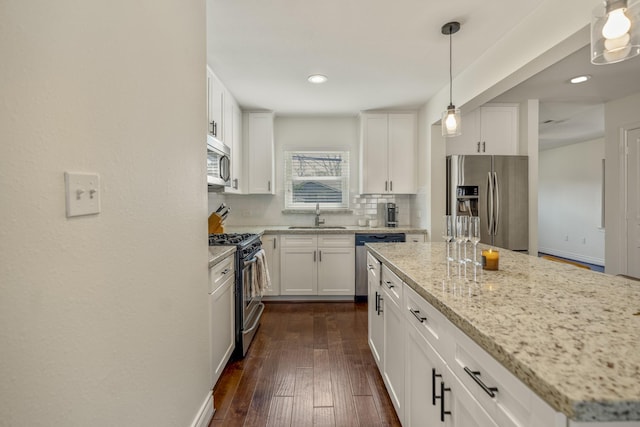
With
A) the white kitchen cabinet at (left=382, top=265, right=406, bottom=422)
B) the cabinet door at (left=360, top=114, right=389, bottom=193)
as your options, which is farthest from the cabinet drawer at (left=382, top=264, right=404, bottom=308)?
the cabinet door at (left=360, top=114, right=389, bottom=193)

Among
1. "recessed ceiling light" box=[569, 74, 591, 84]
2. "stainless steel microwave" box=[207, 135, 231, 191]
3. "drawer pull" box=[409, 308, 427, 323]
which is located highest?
"recessed ceiling light" box=[569, 74, 591, 84]

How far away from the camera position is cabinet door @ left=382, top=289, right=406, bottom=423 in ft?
5.25

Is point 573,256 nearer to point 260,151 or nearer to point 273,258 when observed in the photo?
point 273,258

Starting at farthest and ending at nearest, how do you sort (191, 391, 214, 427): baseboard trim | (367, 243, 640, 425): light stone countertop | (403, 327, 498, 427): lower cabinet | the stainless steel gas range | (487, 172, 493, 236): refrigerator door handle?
(487, 172, 493, 236): refrigerator door handle
the stainless steel gas range
(191, 391, 214, 427): baseboard trim
(403, 327, 498, 427): lower cabinet
(367, 243, 640, 425): light stone countertop

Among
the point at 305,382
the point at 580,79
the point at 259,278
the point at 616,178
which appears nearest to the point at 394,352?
the point at 305,382

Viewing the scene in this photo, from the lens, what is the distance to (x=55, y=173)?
2.43ft

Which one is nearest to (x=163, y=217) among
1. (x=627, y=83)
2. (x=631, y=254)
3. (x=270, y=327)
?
(x=270, y=327)

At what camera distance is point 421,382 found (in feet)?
4.30

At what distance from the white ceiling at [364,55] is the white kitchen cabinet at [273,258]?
1.63m

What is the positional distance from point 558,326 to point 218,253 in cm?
187

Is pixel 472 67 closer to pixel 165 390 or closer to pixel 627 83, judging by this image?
pixel 627 83

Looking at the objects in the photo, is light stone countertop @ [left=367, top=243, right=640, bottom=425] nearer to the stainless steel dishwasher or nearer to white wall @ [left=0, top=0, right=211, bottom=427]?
white wall @ [left=0, top=0, right=211, bottom=427]

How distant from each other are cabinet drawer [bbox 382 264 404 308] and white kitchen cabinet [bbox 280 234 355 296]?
76.2 inches

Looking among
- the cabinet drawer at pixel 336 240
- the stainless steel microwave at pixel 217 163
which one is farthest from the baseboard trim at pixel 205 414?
the cabinet drawer at pixel 336 240
